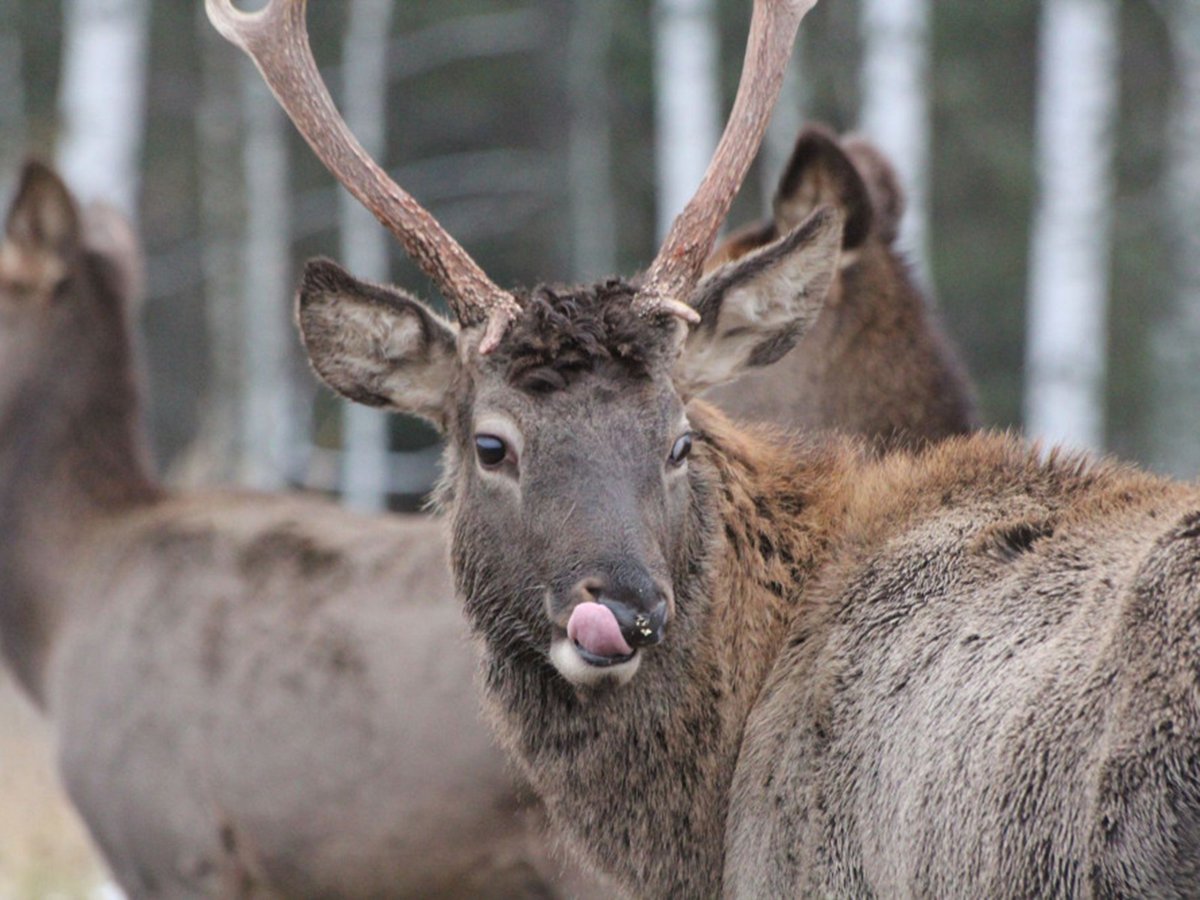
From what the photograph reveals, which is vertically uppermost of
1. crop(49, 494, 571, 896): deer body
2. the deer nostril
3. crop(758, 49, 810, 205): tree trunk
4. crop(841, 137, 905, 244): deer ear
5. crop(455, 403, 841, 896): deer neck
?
crop(758, 49, 810, 205): tree trunk

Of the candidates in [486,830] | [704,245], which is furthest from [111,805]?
[704,245]

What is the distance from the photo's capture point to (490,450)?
14.4 ft

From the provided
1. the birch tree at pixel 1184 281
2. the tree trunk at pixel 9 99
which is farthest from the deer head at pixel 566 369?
the tree trunk at pixel 9 99

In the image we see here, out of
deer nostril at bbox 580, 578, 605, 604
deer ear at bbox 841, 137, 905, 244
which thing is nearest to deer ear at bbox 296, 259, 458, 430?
deer nostril at bbox 580, 578, 605, 604

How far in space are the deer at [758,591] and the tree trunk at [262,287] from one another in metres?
10.9

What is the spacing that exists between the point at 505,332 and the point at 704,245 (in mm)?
651

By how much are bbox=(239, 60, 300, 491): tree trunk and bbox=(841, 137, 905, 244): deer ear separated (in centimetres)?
942

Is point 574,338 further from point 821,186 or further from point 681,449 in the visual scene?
point 821,186

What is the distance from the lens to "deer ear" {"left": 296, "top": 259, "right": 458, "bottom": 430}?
4.63m

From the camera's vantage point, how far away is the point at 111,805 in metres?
6.05

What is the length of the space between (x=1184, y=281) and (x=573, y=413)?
32.4 ft

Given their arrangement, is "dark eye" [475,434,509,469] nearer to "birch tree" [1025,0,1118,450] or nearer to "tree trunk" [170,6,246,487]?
"tree trunk" [170,6,246,487]

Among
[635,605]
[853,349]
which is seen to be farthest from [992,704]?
[853,349]

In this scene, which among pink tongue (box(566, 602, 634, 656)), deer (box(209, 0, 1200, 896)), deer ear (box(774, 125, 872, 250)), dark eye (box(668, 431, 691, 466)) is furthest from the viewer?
deer ear (box(774, 125, 872, 250))
